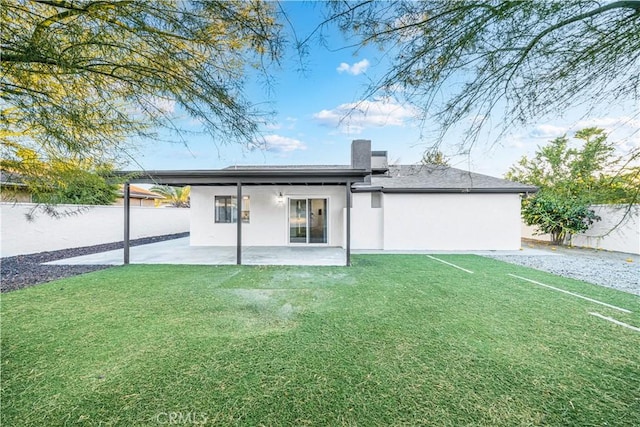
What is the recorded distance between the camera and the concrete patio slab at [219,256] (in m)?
8.78

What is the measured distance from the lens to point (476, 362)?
3.09m

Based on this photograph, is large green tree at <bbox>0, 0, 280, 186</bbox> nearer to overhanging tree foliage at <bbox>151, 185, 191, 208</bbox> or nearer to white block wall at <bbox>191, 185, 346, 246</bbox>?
white block wall at <bbox>191, 185, 346, 246</bbox>

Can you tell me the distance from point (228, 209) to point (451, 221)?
10.2 meters

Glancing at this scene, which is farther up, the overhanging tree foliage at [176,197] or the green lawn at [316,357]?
the overhanging tree foliage at [176,197]

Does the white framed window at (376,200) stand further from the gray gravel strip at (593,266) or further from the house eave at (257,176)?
the gray gravel strip at (593,266)

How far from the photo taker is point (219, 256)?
9.92 meters

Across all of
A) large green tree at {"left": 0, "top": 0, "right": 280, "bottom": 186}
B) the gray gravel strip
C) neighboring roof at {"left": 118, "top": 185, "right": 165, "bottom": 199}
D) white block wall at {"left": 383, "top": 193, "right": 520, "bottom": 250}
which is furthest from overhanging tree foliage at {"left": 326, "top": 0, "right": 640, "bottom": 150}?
neighboring roof at {"left": 118, "top": 185, "right": 165, "bottom": 199}

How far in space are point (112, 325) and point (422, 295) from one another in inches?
214

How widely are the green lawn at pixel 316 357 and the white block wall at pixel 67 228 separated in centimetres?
548

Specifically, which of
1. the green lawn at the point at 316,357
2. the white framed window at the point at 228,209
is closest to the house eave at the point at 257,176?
the white framed window at the point at 228,209

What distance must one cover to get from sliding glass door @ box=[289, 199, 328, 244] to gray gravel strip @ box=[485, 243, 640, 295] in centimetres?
685

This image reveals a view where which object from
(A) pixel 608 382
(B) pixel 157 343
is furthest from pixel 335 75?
(A) pixel 608 382

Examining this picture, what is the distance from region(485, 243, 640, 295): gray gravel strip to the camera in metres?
6.80

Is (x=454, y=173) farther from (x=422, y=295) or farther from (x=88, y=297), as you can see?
(x=88, y=297)
